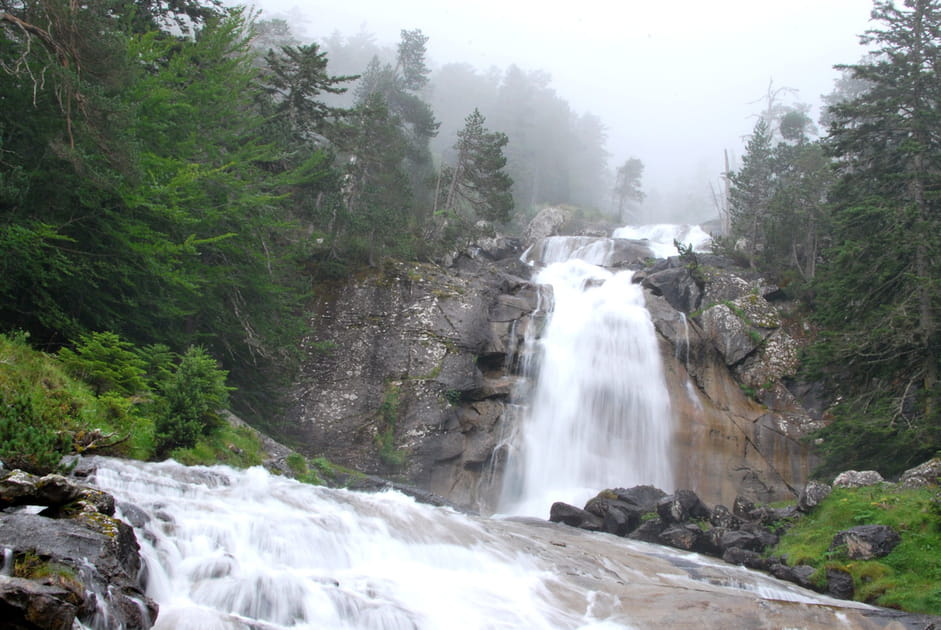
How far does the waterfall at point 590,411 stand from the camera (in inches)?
843

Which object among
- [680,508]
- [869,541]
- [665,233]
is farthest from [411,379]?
[665,233]

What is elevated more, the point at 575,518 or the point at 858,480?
the point at 858,480

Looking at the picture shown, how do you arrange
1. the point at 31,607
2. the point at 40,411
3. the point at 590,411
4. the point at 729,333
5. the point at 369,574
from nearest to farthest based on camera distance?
the point at 31,607 < the point at 40,411 < the point at 369,574 < the point at 590,411 < the point at 729,333

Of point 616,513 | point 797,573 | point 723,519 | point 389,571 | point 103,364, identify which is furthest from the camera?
point 616,513

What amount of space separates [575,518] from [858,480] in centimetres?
727

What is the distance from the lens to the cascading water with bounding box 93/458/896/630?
6.18 m

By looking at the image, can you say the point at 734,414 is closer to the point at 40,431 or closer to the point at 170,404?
the point at 170,404

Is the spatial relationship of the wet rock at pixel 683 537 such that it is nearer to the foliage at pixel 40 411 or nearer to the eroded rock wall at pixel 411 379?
the eroded rock wall at pixel 411 379

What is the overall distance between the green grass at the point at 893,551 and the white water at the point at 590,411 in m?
8.04

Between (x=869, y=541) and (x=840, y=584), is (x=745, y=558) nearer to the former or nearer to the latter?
(x=840, y=584)

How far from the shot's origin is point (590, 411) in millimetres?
23031

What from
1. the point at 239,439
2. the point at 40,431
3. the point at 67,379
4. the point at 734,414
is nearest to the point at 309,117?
the point at 239,439

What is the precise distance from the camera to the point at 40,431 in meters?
6.32

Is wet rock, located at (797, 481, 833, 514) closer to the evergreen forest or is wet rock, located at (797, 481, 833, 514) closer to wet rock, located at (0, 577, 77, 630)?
the evergreen forest
